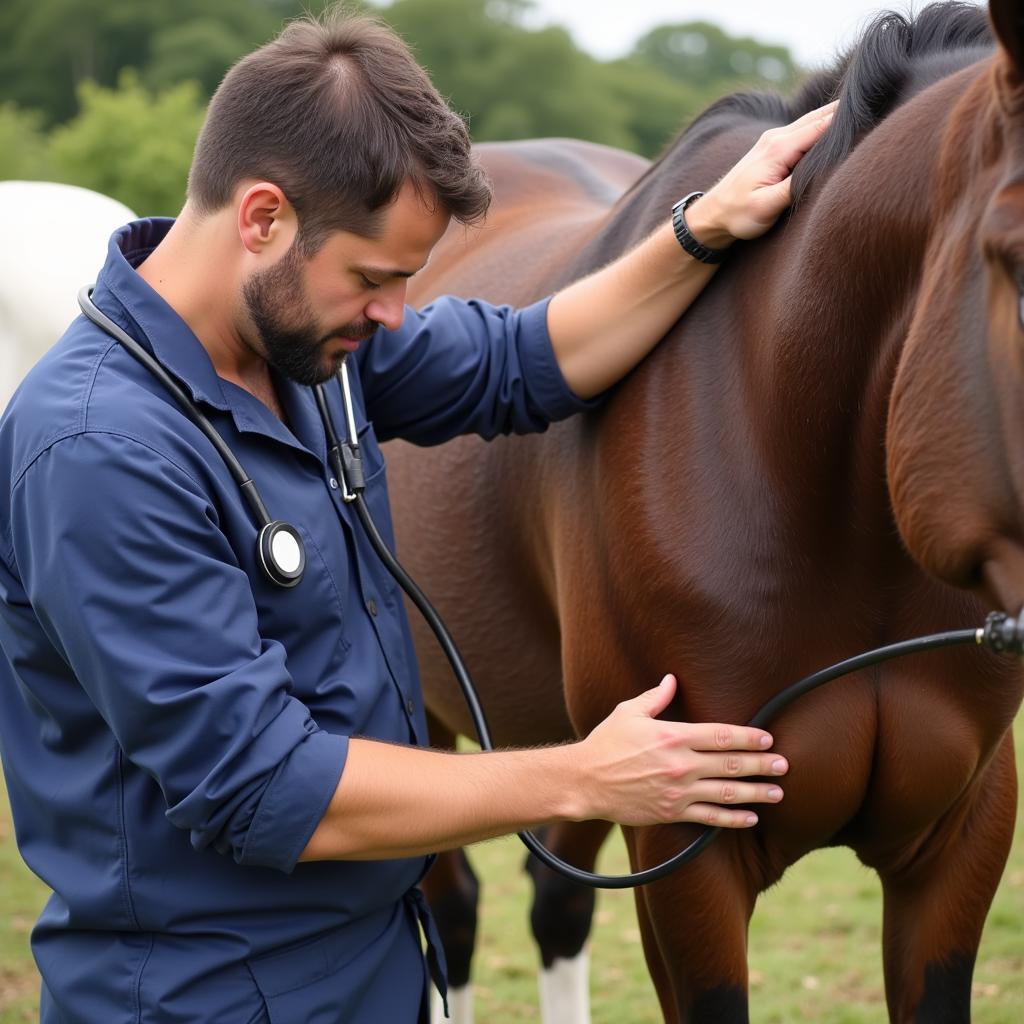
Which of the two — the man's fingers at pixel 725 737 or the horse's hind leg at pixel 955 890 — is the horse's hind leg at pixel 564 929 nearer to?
the horse's hind leg at pixel 955 890

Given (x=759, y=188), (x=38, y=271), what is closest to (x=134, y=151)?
(x=38, y=271)

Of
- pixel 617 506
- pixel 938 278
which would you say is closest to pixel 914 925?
pixel 617 506

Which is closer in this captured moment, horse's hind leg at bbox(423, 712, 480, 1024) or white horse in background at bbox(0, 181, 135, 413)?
horse's hind leg at bbox(423, 712, 480, 1024)

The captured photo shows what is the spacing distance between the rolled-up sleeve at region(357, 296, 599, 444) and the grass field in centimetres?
222

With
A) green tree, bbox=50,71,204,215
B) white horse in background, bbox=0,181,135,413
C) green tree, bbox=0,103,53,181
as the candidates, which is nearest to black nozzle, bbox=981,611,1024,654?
white horse in background, bbox=0,181,135,413

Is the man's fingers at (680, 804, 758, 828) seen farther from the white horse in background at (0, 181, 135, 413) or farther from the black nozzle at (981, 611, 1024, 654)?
the white horse in background at (0, 181, 135, 413)

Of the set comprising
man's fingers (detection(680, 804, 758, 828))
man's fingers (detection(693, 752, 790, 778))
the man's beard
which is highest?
the man's beard

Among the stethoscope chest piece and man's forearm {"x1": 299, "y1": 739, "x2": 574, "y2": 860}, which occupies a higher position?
the stethoscope chest piece

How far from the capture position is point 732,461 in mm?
1916

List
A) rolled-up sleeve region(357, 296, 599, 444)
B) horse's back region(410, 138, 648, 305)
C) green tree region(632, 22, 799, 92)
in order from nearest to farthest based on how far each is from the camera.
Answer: rolled-up sleeve region(357, 296, 599, 444) → horse's back region(410, 138, 648, 305) → green tree region(632, 22, 799, 92)

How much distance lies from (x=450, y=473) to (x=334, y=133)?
3.94ft

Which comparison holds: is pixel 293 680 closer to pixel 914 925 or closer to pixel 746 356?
pixel 746 356

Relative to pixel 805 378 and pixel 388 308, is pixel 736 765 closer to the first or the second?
pixel 805 378

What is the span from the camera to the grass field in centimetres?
391
